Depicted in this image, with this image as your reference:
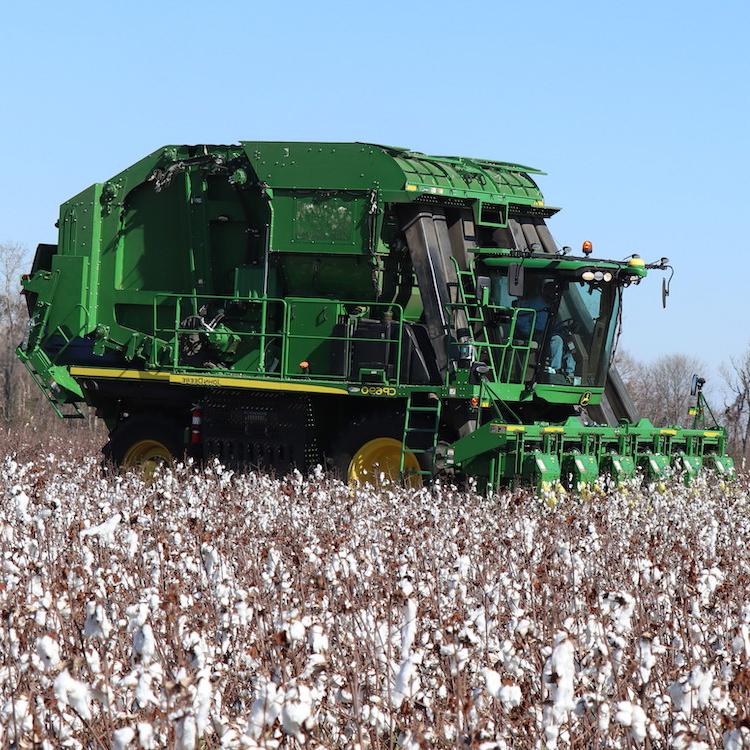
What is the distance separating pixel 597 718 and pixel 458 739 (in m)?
0.61

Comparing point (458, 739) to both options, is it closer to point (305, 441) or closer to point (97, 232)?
point (305, 441)

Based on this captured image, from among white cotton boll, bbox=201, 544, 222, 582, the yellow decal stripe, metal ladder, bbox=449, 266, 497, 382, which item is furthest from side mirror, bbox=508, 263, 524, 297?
white cotton boll, bbox=201, 544, 222, 582

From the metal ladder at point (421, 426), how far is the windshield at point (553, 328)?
862 millimetres

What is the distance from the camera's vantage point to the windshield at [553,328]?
1429 cm

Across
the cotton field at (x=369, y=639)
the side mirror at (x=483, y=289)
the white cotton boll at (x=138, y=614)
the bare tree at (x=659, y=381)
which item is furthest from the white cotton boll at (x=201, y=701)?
the bare tree at (x=659, y=381)

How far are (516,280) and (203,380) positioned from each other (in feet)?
12.3

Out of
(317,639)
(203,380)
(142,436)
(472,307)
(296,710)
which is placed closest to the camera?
(296,710)

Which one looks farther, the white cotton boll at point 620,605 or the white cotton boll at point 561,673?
the white cotton boll at point 620,605

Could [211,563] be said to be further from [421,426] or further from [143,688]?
[421,426]

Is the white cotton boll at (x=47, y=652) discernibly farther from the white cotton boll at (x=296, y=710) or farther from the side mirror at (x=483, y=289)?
the side mirror at (x=483, y=289)

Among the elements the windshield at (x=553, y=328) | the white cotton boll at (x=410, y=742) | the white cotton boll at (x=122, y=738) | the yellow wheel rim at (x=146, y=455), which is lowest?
the yellow wheel rim at (x=146, y=455)

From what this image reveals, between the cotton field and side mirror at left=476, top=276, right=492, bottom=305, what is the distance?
16.6 ft

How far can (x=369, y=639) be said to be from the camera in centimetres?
480

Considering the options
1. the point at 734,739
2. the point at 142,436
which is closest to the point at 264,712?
the point at 734,739
